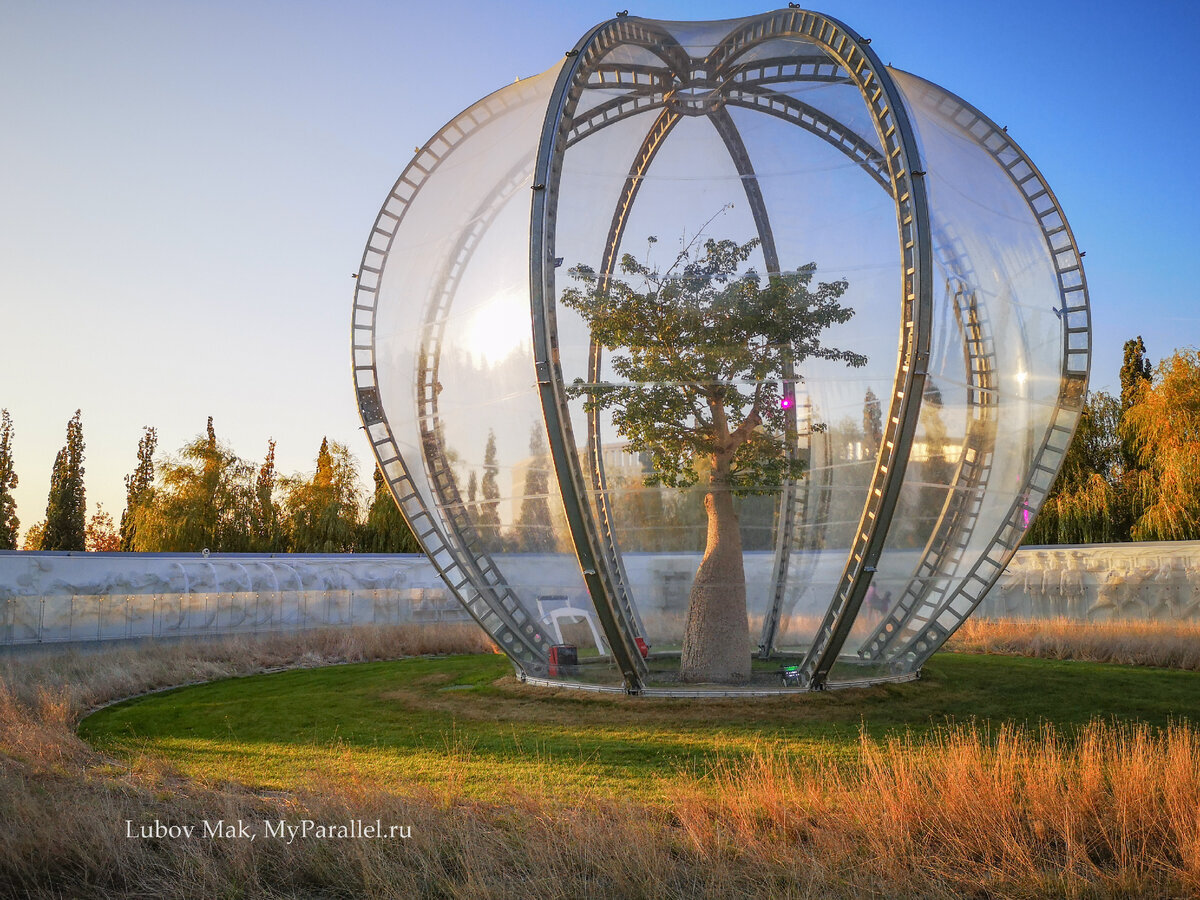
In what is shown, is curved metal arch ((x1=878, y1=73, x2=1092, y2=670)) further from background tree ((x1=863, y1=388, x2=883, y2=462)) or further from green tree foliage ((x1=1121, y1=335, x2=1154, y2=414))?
green tree foliage ((x1=1121, y1=335, x2=1154, y2=414))

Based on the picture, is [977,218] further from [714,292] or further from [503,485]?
[503,485]

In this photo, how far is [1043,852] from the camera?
18.9 ft

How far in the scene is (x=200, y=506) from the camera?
49156 mm

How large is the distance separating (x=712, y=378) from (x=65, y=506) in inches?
2322

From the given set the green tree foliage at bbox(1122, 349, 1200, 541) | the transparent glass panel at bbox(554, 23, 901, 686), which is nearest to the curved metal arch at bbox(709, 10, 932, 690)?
the transparent glass panel at bbox(554, 23, 901, 686)

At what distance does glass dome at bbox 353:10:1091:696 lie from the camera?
10.7 metres

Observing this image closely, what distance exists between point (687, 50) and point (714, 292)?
3.64 m

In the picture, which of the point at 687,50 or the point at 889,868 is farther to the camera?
the point at 687,50

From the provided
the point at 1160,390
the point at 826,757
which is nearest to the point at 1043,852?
the point at 826,757

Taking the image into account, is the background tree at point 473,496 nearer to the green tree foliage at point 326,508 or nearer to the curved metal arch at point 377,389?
the curved metal arch at point 377,389

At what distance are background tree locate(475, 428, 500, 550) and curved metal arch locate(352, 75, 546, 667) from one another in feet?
2.13

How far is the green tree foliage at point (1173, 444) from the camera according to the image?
31328mm

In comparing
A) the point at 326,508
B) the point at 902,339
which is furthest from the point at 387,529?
the point at 902,339

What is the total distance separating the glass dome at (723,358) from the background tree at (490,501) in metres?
0.05
